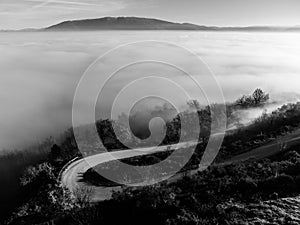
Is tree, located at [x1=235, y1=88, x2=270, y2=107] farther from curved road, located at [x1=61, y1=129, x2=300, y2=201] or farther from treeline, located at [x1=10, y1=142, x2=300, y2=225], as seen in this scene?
treeline, located at [x1=10, y1=142, x2=300, y2=225]

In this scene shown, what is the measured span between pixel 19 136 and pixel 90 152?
83799 mm

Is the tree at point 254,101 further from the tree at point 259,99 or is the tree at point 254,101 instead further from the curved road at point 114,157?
the curved road at point 114,157

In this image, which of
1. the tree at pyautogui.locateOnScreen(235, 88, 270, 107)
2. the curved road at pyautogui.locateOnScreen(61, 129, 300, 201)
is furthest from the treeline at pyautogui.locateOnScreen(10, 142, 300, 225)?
the tree at pyautogui.locateOnScreen(235, 88, 270, 107)

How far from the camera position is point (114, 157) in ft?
109

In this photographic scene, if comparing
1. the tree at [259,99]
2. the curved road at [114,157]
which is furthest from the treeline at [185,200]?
the tree at [259,99]

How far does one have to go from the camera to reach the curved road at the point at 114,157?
27250 mm

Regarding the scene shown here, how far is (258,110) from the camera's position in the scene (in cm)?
7175

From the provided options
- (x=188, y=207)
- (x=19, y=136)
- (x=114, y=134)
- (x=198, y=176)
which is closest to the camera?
(x=188, y=207)

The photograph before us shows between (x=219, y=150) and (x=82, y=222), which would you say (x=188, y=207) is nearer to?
(x=82, y=222)

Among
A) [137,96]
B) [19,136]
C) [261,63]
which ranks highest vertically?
[261,63]

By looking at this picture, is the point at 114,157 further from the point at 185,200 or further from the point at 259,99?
the point at 259,99

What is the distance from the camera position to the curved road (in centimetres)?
2725

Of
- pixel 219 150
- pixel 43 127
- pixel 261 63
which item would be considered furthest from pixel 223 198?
pixel 261 63

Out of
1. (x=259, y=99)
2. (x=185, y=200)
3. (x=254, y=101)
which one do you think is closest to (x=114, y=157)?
(x=185, y=200)
